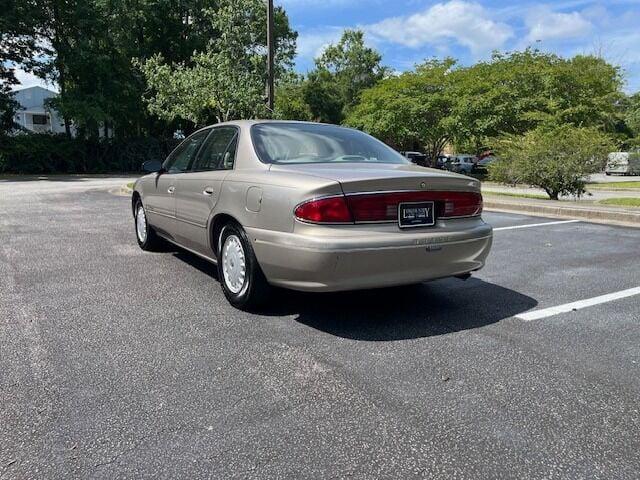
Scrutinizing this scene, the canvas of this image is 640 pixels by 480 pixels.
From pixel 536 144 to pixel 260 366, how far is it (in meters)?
12.9

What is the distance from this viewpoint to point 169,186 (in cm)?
558

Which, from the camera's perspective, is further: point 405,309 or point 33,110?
point 33,110

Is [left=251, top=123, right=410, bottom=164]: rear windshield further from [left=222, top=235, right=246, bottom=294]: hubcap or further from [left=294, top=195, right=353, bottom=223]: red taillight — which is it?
[left=294, top=195, right=353, bottom=223]: red taillight

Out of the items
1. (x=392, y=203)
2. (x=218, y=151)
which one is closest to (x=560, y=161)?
(x=218, y=151)

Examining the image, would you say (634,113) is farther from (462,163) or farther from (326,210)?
(326,210)

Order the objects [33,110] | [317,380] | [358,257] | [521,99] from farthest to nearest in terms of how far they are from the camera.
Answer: [33,110] → [521,99] → [358,257] → [317,380]

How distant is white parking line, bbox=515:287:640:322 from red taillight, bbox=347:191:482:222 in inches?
39.5

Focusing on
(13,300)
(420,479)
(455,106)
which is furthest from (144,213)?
(455,106)

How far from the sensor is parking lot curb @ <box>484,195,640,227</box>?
9.91 meters

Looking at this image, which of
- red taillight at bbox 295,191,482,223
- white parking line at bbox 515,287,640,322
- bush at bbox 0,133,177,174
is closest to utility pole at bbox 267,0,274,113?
white parking line at bbox 515,287,640,322

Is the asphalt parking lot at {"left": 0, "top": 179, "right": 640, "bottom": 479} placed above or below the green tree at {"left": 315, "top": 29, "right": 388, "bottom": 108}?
below

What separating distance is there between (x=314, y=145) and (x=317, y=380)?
228 centimetres

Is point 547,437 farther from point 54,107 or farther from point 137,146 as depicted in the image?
point 137,146

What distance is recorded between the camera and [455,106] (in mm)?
30172
